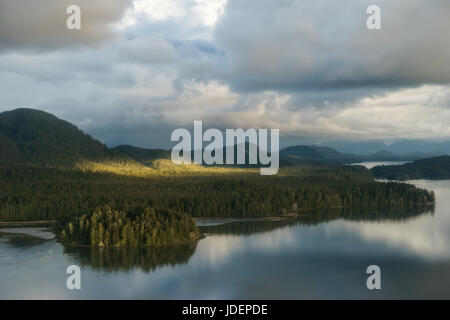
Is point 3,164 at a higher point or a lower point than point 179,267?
higher

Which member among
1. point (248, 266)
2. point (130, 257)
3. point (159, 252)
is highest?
point (159, 252)

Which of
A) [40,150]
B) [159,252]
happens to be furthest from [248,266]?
[40,150]

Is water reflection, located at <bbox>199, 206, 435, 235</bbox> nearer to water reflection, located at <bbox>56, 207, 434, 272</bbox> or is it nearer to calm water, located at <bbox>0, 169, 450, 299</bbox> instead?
water reflection, located at <bbox>56, 207, 434, 272</bbox>

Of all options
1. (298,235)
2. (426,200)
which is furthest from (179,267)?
(426,200)

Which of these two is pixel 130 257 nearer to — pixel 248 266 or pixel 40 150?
pixel 248 266

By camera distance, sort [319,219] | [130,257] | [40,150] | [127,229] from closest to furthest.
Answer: [130,257] → [127,229] → [319,219] → [40,150]

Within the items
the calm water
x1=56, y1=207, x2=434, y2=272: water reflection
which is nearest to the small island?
x1=56, y1=207, x2=434, y2=272: water reflection

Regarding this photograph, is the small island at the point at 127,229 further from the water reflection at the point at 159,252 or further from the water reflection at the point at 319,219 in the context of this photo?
the water reflection at the point at 319,219
